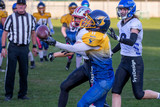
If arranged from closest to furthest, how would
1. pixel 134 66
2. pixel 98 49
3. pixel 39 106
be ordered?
pixel 98 49, pixel 134 66, pixel 39 106

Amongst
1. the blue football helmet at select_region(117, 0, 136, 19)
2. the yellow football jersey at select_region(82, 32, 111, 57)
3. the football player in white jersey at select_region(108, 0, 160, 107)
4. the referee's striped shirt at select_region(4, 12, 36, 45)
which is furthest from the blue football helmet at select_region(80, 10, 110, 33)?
the referee's striped shirt at select_region(4, 12, 36, 45)

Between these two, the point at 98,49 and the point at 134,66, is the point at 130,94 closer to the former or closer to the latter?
the point at 134,66

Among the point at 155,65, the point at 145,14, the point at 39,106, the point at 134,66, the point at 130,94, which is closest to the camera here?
the point at 134,66

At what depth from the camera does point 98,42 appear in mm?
5074

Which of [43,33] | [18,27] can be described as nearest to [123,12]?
[43,33]

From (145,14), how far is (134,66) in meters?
39.5

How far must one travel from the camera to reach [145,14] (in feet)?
147

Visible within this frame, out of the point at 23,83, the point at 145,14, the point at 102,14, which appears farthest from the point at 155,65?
the point at 145,14

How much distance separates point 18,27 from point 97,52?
301 cm

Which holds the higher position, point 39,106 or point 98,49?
point 98,49

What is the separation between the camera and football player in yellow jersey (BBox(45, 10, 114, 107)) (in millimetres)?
5035

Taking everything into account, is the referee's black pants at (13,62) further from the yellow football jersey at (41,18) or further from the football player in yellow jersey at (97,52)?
the yellow football jersey at (41,18)

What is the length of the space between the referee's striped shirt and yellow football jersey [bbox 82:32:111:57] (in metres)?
2.88

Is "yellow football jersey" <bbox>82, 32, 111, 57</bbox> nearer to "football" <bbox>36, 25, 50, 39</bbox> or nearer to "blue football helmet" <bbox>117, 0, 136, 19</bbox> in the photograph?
"football" <bbox>36, 25, 50, 39</bbox>
